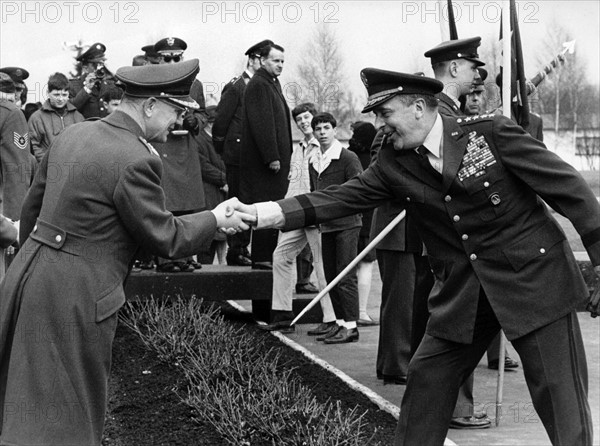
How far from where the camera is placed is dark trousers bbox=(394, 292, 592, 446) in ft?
16.9

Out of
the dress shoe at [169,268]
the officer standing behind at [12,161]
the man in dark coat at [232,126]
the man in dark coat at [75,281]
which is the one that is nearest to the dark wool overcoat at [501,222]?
the man in dark coat at [75,281]

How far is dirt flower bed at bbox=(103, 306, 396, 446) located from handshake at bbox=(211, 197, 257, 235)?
1138 mm

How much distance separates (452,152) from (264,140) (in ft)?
18.8

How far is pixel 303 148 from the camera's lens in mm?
11531

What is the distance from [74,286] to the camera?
190 inches

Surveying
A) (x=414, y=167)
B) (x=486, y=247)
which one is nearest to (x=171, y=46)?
(x=414, y=167)

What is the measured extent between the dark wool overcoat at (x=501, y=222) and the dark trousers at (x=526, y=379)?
8cm

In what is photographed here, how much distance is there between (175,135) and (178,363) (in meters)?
3.27

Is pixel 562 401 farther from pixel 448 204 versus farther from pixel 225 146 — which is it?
pixel 225 146

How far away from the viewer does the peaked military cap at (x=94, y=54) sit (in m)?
12.3

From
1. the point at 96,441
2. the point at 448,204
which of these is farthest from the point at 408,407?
the point at 96,441

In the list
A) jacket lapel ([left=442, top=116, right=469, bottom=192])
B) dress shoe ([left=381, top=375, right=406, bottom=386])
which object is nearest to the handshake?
jacket lapel ([left=442, top=116, right=469, bottom=192])

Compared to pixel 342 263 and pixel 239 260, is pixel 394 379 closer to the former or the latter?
pixel 342 263

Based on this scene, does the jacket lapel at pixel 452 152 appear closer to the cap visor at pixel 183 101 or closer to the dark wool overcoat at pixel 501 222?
the dark wool overcoat at pixel 501 222
